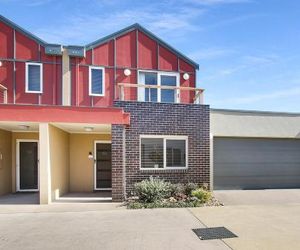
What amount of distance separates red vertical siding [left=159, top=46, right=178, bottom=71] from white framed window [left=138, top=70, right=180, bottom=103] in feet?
1.01

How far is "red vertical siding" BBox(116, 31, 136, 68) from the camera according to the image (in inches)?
554

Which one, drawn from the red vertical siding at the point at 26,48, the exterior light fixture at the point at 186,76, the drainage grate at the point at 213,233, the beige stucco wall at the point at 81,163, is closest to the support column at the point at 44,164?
the beige stucco wall at the point at 81,163

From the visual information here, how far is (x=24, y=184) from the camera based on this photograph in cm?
1266

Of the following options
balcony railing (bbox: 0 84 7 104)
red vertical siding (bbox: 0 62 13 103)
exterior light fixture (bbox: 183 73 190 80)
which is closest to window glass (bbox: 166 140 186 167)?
exterior light fixture (bbox: 183 73 190 80)

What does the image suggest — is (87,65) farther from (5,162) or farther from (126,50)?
(5,162)

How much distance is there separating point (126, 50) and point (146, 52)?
3.37 feet

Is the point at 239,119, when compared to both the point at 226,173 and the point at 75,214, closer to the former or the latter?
the point at 226,173

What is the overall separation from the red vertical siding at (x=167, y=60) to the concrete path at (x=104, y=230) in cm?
806

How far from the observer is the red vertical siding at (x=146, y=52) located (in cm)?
1427

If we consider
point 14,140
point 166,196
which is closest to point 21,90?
point 14,140

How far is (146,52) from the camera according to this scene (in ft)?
47.2

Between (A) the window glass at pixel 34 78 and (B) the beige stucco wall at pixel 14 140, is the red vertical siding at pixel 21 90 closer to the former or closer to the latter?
(A) the window glass at pixel 34 78

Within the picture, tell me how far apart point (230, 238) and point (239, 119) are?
26.3ft

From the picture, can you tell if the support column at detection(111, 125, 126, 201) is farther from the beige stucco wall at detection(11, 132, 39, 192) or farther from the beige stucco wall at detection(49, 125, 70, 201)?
the beige stucco wall at detection(11, 132, 39, 192)
